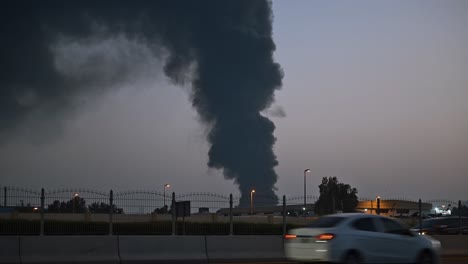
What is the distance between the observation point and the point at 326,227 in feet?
60.0

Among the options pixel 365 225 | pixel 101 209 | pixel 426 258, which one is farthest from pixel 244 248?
pixel 365 225

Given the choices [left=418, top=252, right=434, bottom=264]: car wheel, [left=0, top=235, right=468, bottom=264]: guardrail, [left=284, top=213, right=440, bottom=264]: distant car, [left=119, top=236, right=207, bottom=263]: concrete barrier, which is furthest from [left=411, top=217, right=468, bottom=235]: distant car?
[left=284, top=213, right=440, bottom=264]: distant car

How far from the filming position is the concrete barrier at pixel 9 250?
69.3 feet

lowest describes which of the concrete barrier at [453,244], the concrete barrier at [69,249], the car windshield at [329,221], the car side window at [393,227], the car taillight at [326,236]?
the concrete barrier at [453,244]

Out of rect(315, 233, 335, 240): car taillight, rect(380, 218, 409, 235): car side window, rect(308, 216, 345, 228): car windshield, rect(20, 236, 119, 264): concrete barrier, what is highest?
rect(308, 216, 345, 228): car windshield

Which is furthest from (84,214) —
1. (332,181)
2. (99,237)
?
(332,181)

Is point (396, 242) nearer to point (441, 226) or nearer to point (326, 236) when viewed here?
point (326, 236)

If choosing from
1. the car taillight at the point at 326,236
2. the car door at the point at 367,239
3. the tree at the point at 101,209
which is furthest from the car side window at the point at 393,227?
the tree at the point at 101,209

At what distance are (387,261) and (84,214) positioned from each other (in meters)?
13.2

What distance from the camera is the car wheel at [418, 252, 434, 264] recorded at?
20.2 metres

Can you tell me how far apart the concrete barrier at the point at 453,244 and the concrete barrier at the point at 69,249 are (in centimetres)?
1427

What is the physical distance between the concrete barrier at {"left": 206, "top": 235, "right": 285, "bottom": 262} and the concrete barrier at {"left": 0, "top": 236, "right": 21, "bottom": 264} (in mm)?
6504

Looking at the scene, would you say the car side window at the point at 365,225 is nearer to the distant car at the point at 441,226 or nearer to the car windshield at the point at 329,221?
the car windshield at the point at 329,221

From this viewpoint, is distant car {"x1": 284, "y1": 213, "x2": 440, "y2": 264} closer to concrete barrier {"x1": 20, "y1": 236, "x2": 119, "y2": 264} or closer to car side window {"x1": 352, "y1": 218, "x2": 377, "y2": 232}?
car side window {"x1": 352, "y1": 218, "x2": 377, "y2": 232}
